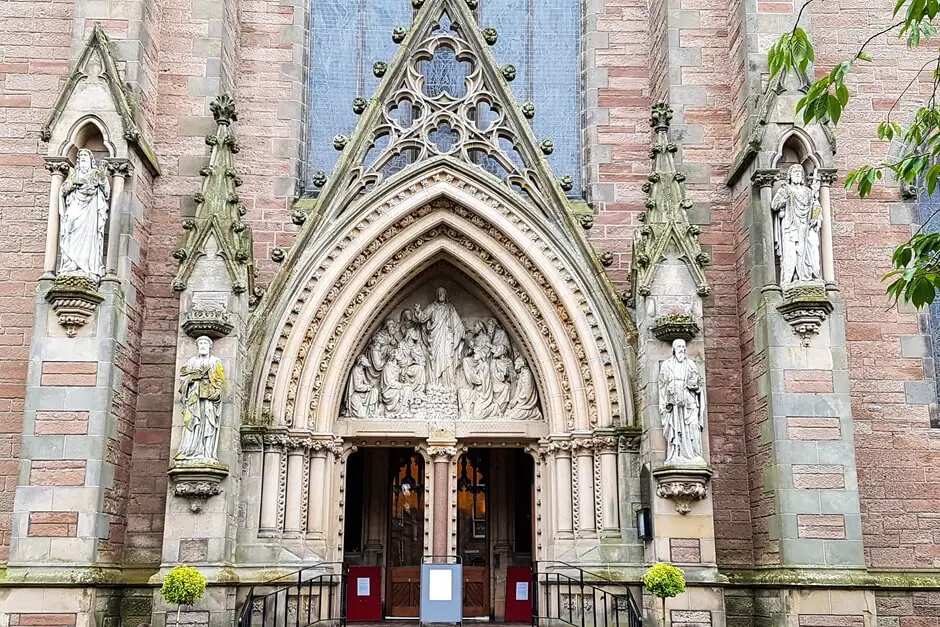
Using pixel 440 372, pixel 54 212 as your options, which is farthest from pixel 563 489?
pixel 54 212

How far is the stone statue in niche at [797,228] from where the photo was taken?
1229 centimetres

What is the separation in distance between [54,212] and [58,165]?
1.96ft

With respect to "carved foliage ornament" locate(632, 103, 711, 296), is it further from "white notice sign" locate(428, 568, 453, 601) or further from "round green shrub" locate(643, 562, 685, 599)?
"white notice sign" locate(428, 568, 453, 601)

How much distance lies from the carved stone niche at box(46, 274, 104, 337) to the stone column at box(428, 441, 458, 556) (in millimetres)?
4685

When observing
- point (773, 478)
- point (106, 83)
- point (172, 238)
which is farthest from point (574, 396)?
point (106, 83)

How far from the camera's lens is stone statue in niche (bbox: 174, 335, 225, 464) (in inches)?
461

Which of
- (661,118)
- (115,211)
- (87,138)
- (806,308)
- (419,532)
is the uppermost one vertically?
(661,118)

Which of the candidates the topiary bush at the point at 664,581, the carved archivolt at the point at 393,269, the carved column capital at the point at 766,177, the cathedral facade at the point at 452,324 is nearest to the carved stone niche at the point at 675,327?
the cathedral facade at the point at 452,324

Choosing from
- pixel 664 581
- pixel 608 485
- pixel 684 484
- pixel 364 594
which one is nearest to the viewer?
pixel 664 581

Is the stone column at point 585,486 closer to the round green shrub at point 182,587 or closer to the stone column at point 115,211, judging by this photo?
the round green shrub at point 182,587

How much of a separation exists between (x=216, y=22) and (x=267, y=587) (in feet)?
25.3

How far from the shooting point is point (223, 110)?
1315cm

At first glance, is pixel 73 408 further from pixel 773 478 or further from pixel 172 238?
pixel 773 478

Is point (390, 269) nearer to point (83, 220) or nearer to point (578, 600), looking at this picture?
point (83, 220)
